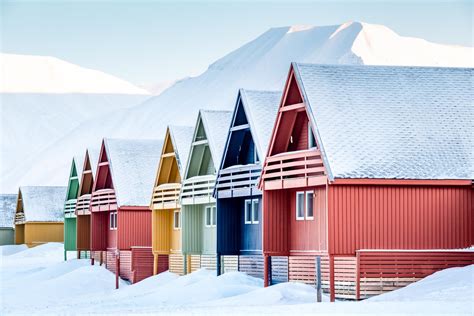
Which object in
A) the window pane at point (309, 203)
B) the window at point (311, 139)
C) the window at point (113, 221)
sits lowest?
the window at point (113, 221)

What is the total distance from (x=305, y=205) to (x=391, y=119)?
16.0 ft

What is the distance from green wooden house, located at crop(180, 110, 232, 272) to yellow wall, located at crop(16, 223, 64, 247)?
137 feet

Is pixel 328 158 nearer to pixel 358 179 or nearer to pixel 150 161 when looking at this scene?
pixel 358 179

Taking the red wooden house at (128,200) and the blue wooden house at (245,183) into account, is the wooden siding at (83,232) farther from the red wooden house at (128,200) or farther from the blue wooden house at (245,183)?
the blue wooden house at (245,183)

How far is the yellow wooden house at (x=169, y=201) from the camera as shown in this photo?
202ft

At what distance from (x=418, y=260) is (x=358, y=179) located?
11.9ft

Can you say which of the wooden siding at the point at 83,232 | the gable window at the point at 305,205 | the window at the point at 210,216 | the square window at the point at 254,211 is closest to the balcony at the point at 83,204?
the wooden siding at the point at 83,232

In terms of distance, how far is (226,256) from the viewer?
184 feet

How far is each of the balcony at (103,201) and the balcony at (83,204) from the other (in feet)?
10.7

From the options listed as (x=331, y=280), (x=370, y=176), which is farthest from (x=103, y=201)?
(x=370, y=176)

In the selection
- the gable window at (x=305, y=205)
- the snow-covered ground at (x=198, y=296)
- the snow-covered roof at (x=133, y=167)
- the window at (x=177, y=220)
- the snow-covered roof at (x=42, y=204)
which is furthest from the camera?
the snow-covered roof at (x=42, y=204)

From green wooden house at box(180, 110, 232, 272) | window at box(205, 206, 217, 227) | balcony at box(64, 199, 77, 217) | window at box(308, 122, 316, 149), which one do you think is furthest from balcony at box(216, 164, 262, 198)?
balcony at box(64, 199, 77, 217)

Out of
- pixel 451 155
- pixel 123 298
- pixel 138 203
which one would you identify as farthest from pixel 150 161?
pixel 451 155

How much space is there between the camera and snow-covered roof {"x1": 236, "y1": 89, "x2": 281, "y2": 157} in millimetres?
49406
